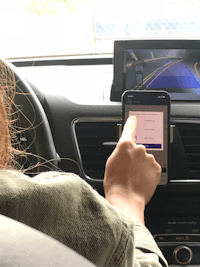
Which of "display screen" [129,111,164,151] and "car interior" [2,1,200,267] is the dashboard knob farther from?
"display screen" [129,111,164,151]

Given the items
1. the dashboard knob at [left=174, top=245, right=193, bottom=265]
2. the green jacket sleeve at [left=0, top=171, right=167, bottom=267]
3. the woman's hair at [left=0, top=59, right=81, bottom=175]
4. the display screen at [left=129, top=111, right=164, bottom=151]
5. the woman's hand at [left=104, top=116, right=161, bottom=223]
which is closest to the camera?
the green jacket sleeve at [left=0, top=171, right=167, bottom=267]

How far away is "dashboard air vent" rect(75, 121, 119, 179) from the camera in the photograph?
1529 millimetres

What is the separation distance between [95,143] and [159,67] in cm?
43

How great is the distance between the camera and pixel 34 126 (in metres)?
1.42

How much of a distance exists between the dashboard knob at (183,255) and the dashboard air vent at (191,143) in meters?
0.31

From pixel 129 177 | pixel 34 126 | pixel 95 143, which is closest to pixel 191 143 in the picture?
pixel 95 143

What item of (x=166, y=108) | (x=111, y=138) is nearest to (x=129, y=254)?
(x=166, y=108)

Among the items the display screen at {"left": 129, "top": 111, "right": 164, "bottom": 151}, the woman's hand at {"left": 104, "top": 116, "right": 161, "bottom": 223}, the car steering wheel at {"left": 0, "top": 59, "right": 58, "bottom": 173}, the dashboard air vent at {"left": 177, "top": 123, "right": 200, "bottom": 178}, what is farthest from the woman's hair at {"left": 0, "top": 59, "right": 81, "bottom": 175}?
the dashboard air vent at {"left": 177, "top": 123, "right": 200, "bottom": 178}

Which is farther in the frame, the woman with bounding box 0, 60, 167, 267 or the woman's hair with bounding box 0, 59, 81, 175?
the woman's hair with bounding box 0, 59, 81, 175

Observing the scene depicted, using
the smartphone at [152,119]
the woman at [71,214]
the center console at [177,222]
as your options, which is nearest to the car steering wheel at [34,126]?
the smartphone at [152,119]

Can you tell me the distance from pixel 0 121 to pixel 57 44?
1.46m

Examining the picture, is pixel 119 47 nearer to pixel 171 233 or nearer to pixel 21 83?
pixel 21 83

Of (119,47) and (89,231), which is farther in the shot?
(119,47)

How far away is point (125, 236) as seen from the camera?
422 millimetres
